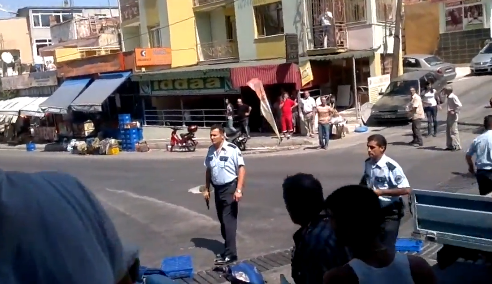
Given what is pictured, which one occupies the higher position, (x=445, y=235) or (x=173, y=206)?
(x=445, y=235)

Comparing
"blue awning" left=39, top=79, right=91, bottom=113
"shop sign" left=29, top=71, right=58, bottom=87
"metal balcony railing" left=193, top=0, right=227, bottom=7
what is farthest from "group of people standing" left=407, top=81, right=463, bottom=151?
"shop sign" left=29, top=71, right=58, bottom=87

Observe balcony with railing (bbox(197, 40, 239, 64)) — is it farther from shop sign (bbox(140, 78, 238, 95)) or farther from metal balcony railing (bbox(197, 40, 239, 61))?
shop sign (bbox(140, 78, 238, 95))

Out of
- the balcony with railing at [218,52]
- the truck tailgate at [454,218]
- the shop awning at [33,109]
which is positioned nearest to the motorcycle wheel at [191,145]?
the balcony with railing at [218,52]

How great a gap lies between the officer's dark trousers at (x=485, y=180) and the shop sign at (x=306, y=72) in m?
14.7

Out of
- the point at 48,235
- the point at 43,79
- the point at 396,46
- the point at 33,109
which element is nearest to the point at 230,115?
the point at 396,46

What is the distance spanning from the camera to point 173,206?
1230 cm

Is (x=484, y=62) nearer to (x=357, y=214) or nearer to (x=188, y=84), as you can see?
(x=188, y=84)

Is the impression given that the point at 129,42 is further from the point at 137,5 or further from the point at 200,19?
the point at 200,19

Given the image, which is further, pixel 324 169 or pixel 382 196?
pixel 324 169

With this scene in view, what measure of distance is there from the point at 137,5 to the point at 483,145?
99.0 feet

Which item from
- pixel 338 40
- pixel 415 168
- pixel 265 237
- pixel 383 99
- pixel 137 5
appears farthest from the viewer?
pixel 137 5

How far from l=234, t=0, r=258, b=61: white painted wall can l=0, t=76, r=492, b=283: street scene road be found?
731 cm

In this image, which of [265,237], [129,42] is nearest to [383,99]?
[265,237]

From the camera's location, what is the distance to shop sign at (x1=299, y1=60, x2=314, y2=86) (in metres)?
22.1
